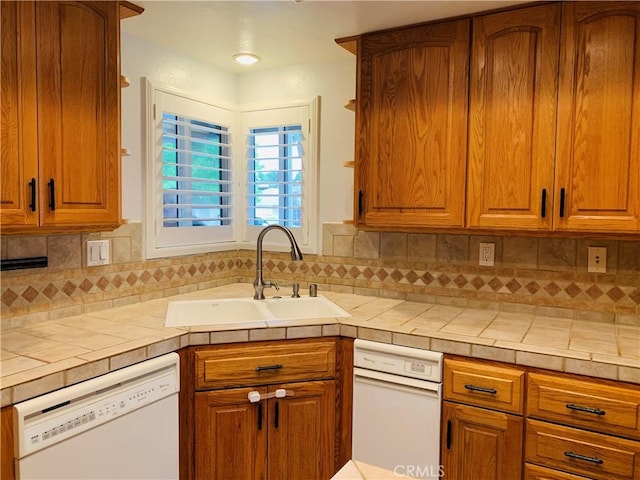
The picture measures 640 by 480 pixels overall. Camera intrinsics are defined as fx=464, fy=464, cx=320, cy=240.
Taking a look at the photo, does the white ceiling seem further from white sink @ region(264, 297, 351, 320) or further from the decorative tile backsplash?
white sink @ region(264, 297, 351, 320)

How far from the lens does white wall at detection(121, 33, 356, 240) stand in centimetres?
224

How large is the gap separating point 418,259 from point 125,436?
61.0 inches

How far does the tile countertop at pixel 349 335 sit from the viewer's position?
143cm

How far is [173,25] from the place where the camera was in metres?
2.08

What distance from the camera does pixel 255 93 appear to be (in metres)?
2.82

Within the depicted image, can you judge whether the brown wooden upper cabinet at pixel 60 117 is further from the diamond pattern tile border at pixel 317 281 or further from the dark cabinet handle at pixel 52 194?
the diamond pattern tile border at pixel 317 281

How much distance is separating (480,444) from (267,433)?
83 cm

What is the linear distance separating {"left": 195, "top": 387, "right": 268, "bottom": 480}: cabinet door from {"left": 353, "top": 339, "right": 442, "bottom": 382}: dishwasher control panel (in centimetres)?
44

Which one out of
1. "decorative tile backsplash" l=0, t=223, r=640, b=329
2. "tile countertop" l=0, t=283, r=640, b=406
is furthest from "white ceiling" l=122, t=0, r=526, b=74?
"tile countertop" l=0, t=283, r=640, b=406

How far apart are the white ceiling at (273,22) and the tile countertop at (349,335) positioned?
1.29m

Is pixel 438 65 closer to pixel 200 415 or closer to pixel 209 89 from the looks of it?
pixel 209 89

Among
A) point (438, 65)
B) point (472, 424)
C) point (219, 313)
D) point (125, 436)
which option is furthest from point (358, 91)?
point (125, 436)

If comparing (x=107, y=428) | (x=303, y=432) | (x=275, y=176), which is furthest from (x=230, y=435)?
(x=275, y=176)

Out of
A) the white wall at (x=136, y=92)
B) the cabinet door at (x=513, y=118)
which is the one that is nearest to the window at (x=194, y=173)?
the white wall at (x=136, y=92)
